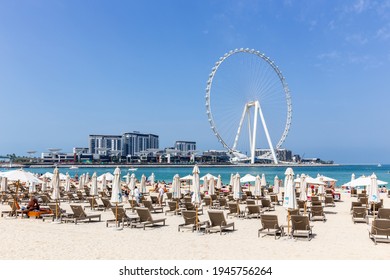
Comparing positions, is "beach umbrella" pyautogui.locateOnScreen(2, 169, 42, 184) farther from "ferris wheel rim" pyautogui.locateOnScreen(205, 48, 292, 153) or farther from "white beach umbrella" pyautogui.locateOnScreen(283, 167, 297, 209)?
"ferris wheel rim" pyautogui.locateOnScreen(205, 48, 292, 153)

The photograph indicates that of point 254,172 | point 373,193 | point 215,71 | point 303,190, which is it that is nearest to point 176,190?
point 303,190

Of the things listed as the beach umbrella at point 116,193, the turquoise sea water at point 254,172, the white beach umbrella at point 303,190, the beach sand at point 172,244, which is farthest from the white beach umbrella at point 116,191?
the turquoise sea water at point 254,172

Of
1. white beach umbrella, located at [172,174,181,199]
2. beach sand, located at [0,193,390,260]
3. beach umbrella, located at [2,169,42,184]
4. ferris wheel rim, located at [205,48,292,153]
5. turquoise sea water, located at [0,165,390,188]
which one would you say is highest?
ferris wheel rim, located at [205,48,292,153]

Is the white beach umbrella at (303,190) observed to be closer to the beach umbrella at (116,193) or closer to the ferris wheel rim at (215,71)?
the beach umbrella at (116,193)

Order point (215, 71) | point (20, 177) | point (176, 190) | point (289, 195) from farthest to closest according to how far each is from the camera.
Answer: point (215, 71)
point (176, 190)
point (20, 177)
point (289, 195)

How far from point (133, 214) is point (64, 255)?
7.93 meters

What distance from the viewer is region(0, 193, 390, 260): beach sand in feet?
28.5

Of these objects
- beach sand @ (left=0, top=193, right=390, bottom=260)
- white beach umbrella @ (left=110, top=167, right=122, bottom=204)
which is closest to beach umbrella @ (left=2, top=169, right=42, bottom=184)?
beach sand @ (left=0, top=193, right=390, bottom=260)

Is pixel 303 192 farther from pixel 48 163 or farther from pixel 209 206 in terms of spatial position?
pixel 48 163

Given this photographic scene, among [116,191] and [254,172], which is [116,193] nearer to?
[116,191]

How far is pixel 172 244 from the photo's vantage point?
10039 millimetres

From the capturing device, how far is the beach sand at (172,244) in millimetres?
8680
